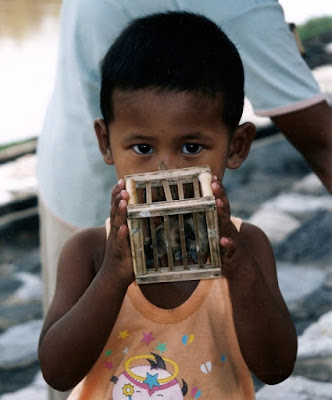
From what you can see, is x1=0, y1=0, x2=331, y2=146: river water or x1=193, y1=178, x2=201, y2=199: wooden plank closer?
x1=193, y1=178, x2=201, y2=199: wooden plank

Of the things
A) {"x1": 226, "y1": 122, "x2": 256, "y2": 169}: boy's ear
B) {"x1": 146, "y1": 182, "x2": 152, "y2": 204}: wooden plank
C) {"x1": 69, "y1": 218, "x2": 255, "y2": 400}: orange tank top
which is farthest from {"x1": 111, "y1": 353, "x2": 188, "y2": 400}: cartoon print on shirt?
{"x1": 226, "y1": 122, "x2": 256, "y2": 169}: boy's ear

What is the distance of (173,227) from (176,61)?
1.32ft

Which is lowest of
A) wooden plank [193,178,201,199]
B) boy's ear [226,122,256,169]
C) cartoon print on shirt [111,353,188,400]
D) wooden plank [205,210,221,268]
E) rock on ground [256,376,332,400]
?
rock on ground [256,376,332,400]

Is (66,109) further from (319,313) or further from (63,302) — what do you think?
(319,313)

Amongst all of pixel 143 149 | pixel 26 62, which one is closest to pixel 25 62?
pixel 26 62

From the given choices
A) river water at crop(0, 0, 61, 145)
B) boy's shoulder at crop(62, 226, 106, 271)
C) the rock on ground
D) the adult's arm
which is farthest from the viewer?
river water at crop(0, 0, 61, 145)

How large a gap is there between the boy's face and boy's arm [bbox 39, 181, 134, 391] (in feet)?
0.68

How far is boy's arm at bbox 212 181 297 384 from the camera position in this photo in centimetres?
155

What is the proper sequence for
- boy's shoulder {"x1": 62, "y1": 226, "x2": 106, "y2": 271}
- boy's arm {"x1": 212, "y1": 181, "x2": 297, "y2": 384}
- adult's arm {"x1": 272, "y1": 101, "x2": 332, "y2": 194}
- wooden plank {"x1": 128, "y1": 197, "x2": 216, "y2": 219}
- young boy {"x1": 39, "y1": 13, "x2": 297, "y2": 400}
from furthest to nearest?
adult's arm {"x1": 272, "y1": 101, "x2": 332, "y2": 194}
boy's shoulder {"x1": 62, "y1": 226, "x2": 106, "y2": 271}
young boy {"x1": 39, "y1": 13, "x2": 297, "y2": 400}
boy's arm {"x1": 212, "y1": 181, "x2": 297, "y2": 384}
wooden plank {"x1": 128, "y1": 197, "x2": 216, "y2": 219}

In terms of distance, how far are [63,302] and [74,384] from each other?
0.60 feet

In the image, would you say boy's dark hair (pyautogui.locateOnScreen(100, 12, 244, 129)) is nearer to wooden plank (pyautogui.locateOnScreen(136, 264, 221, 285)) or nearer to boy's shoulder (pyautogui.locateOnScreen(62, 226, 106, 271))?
boy's shoulder (pyautogui.locateOnScreen(62, 226, 106, 271))

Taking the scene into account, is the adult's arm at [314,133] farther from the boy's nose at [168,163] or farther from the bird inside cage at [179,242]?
the bird inside cage at [179,242]

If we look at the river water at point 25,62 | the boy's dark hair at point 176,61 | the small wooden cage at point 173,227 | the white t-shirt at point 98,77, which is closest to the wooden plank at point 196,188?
the small wooden cage at point 173,227

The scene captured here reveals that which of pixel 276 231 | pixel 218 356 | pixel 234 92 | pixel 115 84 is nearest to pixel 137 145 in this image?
pixel 115 84
